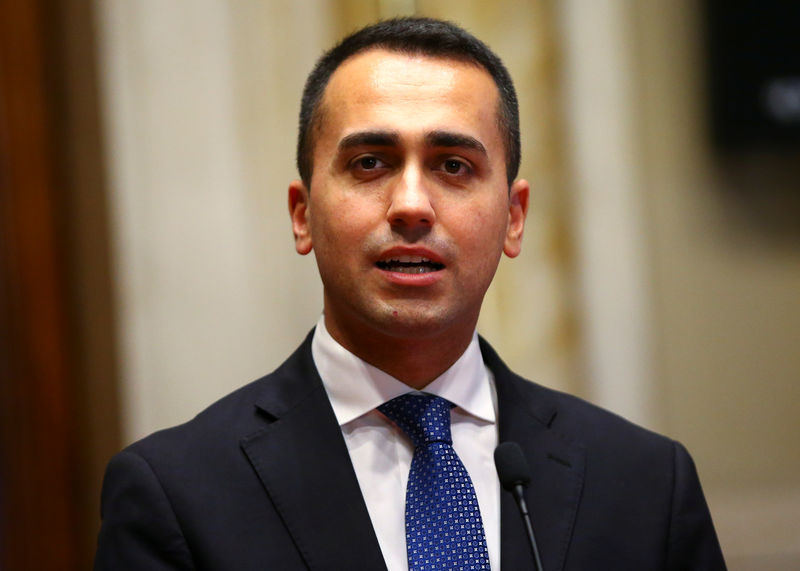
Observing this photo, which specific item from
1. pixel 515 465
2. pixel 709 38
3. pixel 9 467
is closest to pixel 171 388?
pixel 9 467

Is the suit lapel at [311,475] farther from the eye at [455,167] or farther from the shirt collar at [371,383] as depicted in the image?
the eye at [455,167]

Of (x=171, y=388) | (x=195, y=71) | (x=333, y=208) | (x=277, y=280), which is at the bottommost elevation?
(x=171, y=388)

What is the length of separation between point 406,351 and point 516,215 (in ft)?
1.33

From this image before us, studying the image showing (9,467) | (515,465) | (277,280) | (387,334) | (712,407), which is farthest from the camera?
(712,407)

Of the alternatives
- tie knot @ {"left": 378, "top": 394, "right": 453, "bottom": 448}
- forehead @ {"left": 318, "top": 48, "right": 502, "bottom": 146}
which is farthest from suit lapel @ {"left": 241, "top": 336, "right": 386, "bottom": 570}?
forehead @ {"left": 318, "top": 48, "right": 502, "bottom": 146}

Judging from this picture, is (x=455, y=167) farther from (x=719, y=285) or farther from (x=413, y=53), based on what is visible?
(x=719, y=285)

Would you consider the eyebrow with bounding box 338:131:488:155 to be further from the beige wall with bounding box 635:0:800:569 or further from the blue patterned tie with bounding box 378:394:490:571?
the beige wall with bounding box 635:0:800:569

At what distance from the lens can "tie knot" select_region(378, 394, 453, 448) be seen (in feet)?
5.82

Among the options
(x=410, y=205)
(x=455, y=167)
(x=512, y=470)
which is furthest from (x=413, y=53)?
(x=512, y=470)

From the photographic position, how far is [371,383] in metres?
1.81

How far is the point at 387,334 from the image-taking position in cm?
177

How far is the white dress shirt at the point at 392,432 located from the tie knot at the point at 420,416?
17mm

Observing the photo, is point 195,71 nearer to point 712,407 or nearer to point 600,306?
point 600,306

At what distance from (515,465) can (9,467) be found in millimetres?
1804
